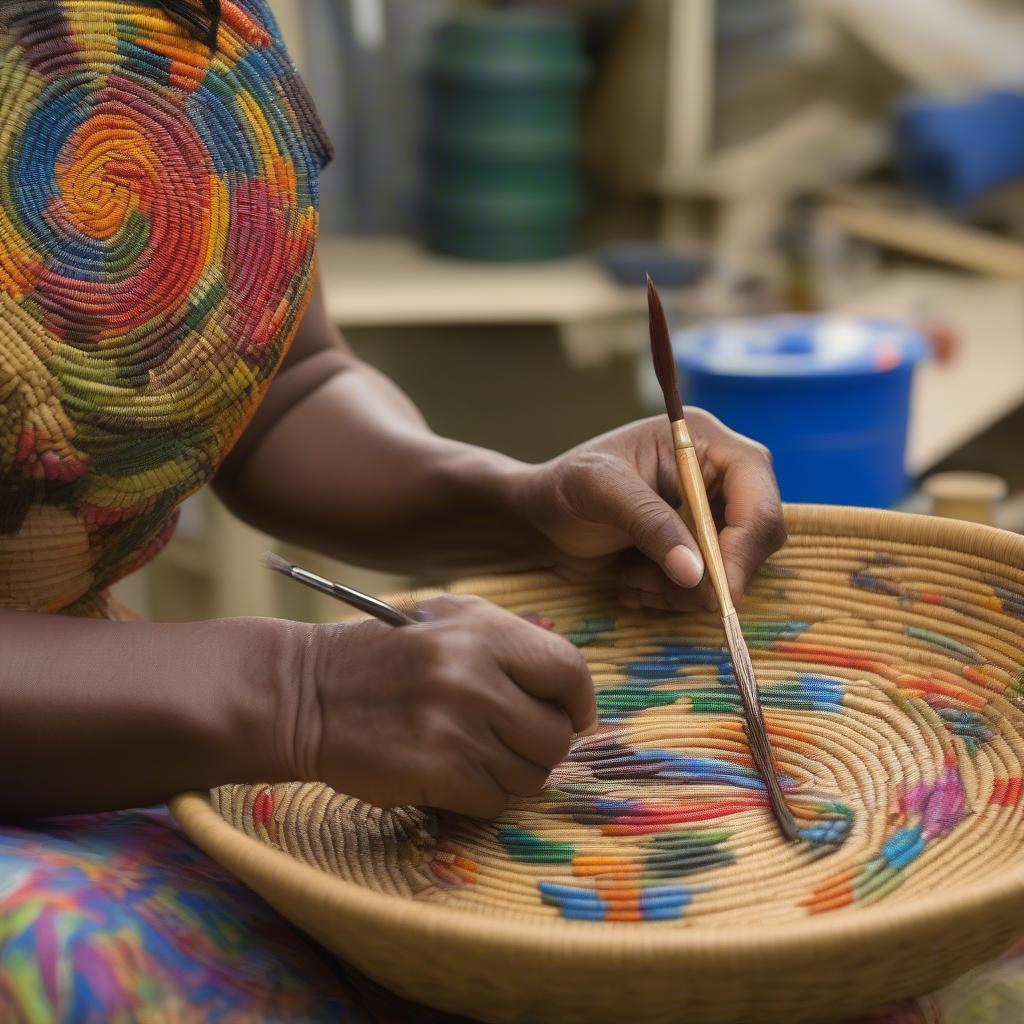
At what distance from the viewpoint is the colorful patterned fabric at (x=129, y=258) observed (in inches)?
25.4

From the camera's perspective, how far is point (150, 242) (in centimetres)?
68

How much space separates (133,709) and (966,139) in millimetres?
2512

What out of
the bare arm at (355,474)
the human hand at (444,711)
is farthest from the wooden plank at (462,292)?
the human hand at (444,711)

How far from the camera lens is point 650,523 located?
0.77 meters

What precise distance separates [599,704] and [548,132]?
2136 millimetres

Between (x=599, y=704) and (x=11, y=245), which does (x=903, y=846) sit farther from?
(x=11, y=245)

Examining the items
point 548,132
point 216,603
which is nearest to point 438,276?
point 548,132

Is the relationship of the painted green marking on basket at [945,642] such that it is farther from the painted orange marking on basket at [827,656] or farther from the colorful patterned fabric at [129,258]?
the colorful patterned fabric at [129,258]

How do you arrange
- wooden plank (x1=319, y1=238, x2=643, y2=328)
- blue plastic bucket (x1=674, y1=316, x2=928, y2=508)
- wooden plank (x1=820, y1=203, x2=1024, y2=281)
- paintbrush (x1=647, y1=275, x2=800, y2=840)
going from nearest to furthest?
1. paintbrush (x1=647, y1=275, x2=800, y2=840)
2. blue plastic bucket (x1=674, y1=316, x2=928, y2=508)
3. wooden plank (x1=319, y1=238, x2=643, y2=328)
4. wooden plank (x1=820, y1=203, x2=1024, y2=281)

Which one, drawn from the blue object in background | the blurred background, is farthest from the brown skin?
the blue object in background

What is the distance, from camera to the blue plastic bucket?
1.53m

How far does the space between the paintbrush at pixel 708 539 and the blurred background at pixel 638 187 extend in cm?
158

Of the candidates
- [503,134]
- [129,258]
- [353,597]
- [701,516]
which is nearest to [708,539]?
[701,516]

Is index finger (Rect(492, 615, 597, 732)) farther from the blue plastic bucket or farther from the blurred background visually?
the blurred background
